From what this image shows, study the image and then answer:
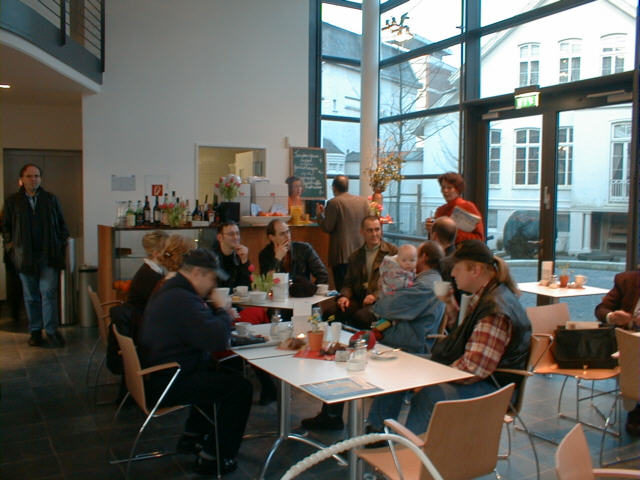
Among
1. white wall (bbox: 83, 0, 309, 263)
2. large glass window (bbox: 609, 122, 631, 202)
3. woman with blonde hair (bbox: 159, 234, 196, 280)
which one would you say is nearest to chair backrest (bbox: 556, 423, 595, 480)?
woman with blonde hair (bbox: 159, 234, 196, 280)

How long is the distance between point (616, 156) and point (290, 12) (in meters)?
5.34

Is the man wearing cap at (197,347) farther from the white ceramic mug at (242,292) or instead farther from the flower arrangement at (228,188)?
the flower arrangement at (228,188)

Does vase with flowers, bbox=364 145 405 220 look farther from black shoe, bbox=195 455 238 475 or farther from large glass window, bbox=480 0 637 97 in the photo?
black shoe, bbox=195 455 238 475

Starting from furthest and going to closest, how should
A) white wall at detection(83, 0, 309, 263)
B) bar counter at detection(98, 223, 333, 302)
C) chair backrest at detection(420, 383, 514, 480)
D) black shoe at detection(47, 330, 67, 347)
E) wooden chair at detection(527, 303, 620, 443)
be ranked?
white wall at detection(83, 0, 309, 263) < black shoe at detection(47, 330, 67, 347) < bar counter at detection(98, 223, 333, 302) < wooden chair at detection(527, 303, 620, 443) < chair backrest at detection(420, 383, 514, 480)

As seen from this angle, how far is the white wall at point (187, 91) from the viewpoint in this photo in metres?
8.11

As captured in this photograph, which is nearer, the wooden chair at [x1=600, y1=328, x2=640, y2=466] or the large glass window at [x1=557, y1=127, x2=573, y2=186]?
the wooden chair at [x1=600, y1=328, x2=640, y2=466]

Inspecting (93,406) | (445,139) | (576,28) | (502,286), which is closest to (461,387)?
(502,286)

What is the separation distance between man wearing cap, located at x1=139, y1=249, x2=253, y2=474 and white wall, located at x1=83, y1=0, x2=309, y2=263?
16.6ft

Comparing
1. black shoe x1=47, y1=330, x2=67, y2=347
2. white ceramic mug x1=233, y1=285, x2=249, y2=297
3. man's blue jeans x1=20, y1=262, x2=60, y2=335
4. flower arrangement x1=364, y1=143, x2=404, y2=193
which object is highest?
flower arrangement x1=364, y1=143, x2=404, y2=193

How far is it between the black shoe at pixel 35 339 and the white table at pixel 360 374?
415 cm

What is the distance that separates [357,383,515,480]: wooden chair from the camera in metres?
2.25

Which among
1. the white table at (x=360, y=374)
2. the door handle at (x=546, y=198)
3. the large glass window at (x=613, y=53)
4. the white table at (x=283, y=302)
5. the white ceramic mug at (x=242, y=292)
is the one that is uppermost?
the large glass window at (x=613, y=53)

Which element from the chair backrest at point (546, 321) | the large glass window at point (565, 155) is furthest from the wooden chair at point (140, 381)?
the large glass window at point (565, 155)

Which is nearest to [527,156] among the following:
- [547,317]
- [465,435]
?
[547,317]
